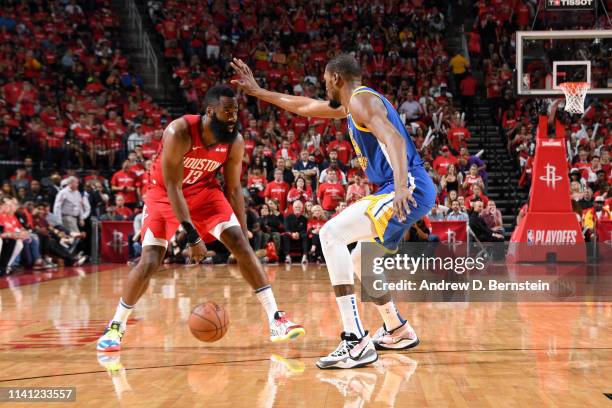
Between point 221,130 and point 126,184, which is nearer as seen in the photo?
point 221,130

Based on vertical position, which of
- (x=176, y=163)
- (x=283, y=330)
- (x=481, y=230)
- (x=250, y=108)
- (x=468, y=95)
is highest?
(x=468, y=95)

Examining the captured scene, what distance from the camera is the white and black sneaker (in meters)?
5.11

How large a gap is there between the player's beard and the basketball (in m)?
1.30

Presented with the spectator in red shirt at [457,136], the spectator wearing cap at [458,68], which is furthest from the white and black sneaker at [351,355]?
the spectator wearing cap at [458,68]

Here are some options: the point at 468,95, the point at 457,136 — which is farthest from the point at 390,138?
the point at 468,95

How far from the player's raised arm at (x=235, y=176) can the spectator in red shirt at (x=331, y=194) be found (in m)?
8.52

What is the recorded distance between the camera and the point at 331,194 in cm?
1498

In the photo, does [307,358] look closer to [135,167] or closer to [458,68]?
[135,167]

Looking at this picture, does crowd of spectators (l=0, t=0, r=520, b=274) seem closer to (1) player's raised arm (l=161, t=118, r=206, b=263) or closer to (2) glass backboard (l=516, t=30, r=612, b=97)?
(2) glass backboard (l=516, t=30, r=612, b=97)

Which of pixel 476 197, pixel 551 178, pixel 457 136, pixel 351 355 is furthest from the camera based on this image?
pixel 457 136

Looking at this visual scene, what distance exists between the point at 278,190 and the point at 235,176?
9.05 m

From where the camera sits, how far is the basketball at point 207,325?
5641mm

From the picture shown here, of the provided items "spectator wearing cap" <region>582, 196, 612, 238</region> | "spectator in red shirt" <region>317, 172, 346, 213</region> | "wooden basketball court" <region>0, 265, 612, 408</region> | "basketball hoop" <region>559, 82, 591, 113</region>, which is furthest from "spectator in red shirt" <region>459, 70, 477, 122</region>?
"wooden basketball court" <region>0, 265, 612, 408</region>

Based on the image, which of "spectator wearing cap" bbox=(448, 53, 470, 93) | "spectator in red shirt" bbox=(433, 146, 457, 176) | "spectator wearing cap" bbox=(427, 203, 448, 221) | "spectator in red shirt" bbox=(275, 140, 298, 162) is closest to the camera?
"spectator wearing cap" bbox=(427, 203, 448, 221)
